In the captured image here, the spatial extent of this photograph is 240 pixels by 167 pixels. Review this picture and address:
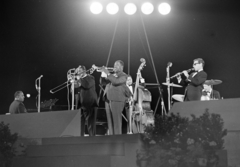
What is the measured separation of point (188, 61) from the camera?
35.6 feet

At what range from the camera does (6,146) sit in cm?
684

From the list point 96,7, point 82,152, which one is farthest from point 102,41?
point 82,152

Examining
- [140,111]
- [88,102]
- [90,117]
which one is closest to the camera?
[88,102]

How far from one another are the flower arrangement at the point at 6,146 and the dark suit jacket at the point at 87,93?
4.34 feet

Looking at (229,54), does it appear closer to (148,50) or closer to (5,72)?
(148,50)

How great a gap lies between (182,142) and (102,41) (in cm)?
635

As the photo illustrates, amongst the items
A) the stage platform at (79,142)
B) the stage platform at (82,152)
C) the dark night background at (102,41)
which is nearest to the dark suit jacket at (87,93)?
the stage platform at (79,142)

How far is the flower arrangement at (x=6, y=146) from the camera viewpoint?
6680mm

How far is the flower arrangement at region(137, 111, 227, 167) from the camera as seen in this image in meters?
5.14

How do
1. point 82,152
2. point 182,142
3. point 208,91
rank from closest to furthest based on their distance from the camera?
1. point 182,142
2. point 82,152
3. point 208,91

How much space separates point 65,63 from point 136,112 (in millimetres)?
3267

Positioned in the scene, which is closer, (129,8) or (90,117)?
(90,117)

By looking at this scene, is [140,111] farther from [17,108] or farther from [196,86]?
[17,108]

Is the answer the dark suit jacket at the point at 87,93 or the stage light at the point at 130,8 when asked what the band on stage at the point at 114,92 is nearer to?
the dark suit jacket at the point at 87,93
